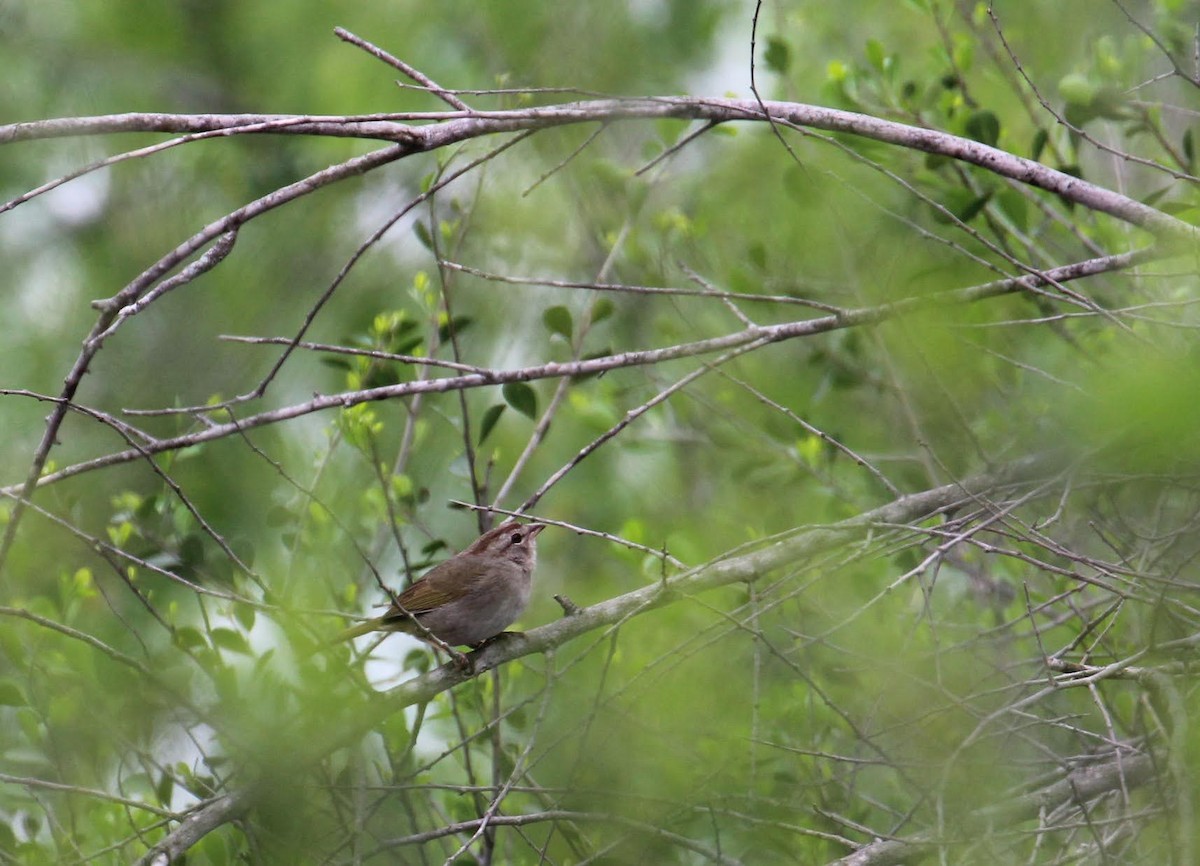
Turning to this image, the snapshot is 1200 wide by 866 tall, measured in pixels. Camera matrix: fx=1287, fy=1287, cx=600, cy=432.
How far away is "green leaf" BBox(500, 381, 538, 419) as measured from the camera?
197 inches

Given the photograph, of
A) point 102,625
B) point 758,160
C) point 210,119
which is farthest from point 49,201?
point 210,119

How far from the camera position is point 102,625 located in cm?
651

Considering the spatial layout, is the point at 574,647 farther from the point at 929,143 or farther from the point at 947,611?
the point at 929,143

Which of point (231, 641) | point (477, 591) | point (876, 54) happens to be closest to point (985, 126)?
point (876, 54)

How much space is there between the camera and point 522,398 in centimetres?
504

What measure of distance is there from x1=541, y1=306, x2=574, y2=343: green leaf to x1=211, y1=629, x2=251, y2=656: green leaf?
1.65 metres

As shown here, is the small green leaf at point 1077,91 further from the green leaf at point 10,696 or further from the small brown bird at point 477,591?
the green leaf at point 10,696

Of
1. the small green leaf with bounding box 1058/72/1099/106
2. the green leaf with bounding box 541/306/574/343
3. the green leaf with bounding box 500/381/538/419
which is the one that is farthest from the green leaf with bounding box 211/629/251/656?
the small green leaf with bounding box 1058/72/1099/106

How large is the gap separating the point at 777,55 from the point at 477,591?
277 cm

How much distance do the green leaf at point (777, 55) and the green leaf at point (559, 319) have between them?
1676 millimetres

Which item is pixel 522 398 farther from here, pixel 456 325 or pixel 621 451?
pixel 621 451

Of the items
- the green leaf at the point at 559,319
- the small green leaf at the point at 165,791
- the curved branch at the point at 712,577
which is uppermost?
the green leaf at the point at 559,319

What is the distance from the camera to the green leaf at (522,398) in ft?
16.4

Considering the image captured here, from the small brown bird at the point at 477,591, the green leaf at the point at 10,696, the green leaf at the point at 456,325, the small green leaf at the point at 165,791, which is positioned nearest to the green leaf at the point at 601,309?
the green leaf at the point at 456,325
